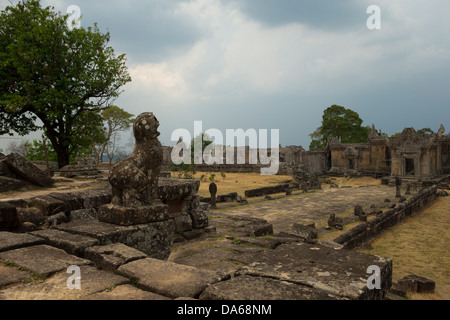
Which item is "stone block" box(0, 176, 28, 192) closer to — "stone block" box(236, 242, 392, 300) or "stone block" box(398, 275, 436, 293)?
"stone block" box(236, 242, 392, 300)

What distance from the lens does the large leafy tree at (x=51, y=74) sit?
14.0 m

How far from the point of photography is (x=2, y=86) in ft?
48.7

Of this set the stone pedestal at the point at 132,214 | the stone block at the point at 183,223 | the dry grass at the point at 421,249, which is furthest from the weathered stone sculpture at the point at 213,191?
the stone pedestal at the point at 132,214

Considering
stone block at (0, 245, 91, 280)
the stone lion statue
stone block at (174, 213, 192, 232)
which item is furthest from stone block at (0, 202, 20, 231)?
stone block at (174, 213, 192, 232)

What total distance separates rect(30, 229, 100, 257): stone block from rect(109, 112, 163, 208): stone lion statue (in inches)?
26.9

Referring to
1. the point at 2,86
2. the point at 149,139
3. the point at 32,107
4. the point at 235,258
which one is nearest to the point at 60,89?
the point at 32,107

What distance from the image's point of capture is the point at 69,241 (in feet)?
11.0

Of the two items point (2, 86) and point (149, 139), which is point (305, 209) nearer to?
point (149, 139)

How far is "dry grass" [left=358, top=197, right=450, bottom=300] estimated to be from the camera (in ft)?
22.7

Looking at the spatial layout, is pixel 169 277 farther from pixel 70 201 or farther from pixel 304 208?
pixel 304 208

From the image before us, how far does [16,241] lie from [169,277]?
197cm

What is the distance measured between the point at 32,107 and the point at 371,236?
16007mm

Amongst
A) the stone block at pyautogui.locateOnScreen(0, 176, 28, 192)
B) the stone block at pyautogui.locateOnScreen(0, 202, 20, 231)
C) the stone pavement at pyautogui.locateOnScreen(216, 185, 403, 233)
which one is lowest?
the stone pavement at pyautogui.locateOnScreen(216, 185, 403, 233)

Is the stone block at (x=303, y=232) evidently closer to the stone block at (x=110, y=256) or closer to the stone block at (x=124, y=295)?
the stone block at (x=110, y=256)
